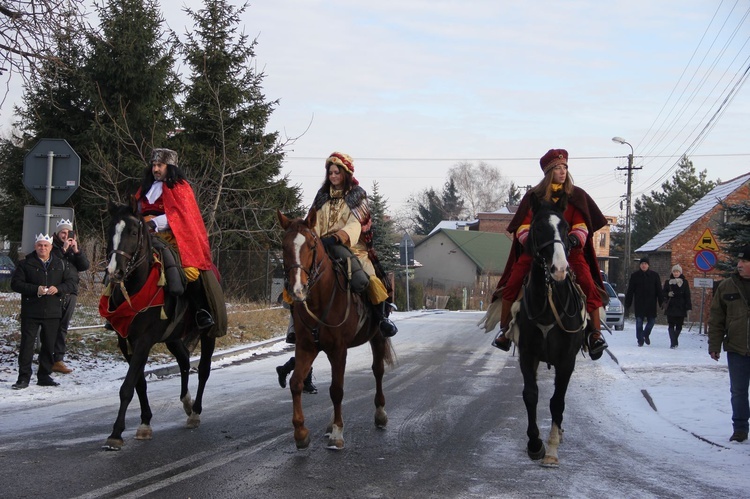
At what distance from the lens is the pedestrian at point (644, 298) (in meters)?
21.5

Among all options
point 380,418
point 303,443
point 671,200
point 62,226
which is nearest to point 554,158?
point 380,418

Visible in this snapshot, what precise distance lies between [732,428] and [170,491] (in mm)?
6629

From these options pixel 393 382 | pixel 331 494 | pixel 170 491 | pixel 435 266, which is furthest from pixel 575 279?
pixel 435 266

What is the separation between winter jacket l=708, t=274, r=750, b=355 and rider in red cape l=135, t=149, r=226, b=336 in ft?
18.0

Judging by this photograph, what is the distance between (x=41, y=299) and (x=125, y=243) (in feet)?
15.2

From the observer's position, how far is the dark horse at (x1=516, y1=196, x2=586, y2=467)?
7.27 meters

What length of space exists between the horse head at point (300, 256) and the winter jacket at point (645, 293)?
15.9m

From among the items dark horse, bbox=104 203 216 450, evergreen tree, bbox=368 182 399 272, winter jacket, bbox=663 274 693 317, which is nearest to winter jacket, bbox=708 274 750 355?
dark horse, bbox=104 203 216 450

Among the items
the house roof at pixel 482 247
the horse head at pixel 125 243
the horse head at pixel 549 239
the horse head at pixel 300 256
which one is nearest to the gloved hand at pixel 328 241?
the horse head at pixel 300 256

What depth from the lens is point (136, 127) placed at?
29.0 metres

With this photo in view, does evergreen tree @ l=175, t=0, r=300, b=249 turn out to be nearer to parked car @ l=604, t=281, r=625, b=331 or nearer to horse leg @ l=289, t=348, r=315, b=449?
parked car @ l=604, t=281, r=625, b=331

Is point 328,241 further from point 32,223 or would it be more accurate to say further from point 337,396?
point 32,223

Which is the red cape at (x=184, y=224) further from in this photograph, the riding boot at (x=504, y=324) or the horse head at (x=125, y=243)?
the riding boot at (x=504, y=324)

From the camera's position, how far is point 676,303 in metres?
21.5
